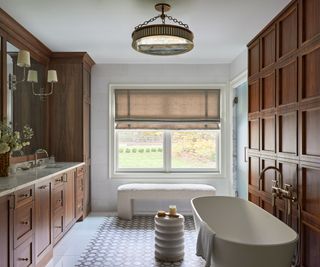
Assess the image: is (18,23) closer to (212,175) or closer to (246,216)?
(246,216)

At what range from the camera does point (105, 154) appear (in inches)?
217

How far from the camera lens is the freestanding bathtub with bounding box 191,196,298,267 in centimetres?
225

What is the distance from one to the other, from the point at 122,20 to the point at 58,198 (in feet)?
6.91

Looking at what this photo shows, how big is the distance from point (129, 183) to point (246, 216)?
8.44ft

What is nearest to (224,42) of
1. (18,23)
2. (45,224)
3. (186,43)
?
(186,43)

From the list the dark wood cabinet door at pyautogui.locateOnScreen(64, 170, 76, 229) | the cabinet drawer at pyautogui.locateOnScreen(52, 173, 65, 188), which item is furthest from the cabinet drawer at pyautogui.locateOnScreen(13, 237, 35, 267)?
the dark wood cabinet door at pyautogui.locateOnScreen(64, 170, 76, 229)

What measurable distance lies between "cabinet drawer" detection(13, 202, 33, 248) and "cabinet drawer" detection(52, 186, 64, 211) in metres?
0.70

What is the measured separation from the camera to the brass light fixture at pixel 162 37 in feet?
8.88

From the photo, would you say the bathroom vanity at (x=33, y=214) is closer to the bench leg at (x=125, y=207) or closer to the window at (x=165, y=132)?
the bench leg at (x=125, y=207)

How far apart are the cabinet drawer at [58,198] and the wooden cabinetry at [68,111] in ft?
3.68

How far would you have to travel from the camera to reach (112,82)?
5.53 metres

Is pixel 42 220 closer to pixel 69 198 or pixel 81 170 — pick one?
pixel 69 198

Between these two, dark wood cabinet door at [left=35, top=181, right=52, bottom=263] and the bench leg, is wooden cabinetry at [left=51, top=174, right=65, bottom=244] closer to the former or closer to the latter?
dark wood cabinet door at [left=35, top=181, right=52, bottom=263]

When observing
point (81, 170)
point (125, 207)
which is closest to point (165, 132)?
point (125, 207)
